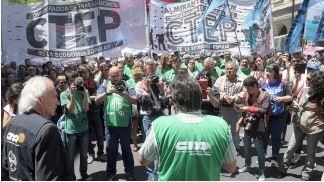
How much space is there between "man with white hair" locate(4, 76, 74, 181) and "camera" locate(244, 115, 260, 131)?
157 inches

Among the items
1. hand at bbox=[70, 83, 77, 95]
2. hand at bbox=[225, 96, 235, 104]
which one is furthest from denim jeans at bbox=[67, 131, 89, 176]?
hand at bbox=[225, 96, 235, 104]

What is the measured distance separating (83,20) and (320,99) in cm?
577

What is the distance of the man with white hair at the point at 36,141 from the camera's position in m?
2.89

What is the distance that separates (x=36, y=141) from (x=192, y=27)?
10002mm

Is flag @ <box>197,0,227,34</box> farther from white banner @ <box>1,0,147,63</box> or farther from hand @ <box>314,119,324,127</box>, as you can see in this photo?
hand @ <box>314,119,324,127</box>

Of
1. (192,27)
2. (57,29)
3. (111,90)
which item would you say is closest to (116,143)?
(111,90)

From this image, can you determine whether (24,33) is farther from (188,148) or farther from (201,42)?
(188,148)

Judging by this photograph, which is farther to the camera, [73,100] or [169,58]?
[169,58]

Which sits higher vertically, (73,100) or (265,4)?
(265,4)

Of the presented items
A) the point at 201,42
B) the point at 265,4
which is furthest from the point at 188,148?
the point at 265,4

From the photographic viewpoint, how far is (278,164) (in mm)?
7086

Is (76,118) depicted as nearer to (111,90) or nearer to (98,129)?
(111,90)

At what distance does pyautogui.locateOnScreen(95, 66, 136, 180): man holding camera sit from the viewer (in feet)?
21.7

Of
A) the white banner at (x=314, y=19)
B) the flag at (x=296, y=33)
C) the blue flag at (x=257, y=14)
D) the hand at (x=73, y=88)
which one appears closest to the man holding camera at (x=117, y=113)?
the hand at (x=73, y=88)
